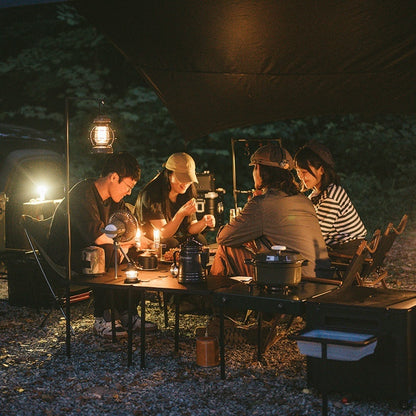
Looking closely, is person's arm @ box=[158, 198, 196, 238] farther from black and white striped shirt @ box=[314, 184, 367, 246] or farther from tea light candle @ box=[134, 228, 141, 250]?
black and white striped shirt @ box=[314, 184, 367, 246]

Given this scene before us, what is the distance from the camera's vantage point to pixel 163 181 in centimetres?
608

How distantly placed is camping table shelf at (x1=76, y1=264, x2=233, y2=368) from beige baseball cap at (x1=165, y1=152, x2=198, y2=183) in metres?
1.27

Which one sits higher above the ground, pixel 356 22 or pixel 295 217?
pixel 356 22

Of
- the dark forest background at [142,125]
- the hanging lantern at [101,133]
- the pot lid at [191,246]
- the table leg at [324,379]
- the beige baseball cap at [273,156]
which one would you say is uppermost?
the dark forest background at [142,125]

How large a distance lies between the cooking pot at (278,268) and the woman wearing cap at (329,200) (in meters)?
1.60

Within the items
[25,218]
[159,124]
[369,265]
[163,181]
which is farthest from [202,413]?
[159,124]

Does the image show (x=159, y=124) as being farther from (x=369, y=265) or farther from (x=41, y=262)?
(x=369, y=265)

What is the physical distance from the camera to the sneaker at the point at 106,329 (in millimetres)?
5270

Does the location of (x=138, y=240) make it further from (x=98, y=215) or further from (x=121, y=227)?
(x=121, y=227)

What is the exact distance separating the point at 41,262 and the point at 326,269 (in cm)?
283

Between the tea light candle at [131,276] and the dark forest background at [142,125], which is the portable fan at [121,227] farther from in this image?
the dark forest background at [142,125]

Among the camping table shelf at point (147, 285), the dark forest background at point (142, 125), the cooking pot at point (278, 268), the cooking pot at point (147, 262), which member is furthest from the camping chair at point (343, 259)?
the dark forest background at point (142, 125)

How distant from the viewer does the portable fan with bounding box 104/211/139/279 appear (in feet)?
15.3

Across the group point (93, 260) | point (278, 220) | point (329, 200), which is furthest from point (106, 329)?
point (329, 200)
